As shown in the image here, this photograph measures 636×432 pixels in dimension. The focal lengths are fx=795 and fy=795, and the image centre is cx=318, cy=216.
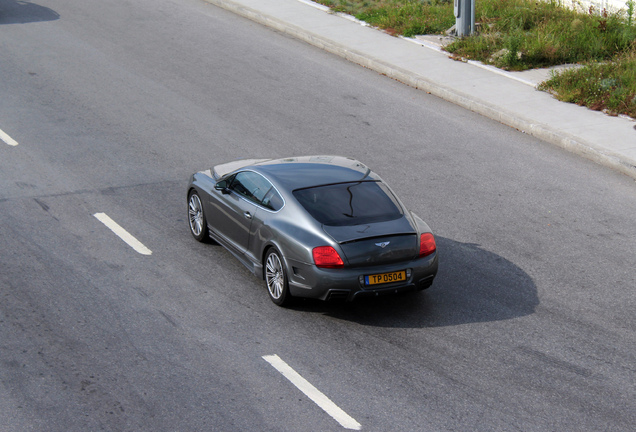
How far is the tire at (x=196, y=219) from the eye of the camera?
1023 cm

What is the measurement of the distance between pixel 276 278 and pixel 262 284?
613mm

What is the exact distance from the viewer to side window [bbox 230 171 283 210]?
352 inches

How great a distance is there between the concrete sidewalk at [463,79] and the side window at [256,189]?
6.68m

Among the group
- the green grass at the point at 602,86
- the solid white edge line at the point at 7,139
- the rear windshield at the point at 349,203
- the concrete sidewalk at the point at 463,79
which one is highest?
the green grass at the point at 602,86

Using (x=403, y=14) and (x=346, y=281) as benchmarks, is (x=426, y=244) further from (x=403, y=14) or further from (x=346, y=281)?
(x=403, y=14)

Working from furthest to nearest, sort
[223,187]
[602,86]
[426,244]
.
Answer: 1. [602,86]
2. [223,187]
3. [426,244]

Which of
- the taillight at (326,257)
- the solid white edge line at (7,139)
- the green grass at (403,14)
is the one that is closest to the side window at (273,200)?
the taillight at (326,257)

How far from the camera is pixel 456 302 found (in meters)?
8.90

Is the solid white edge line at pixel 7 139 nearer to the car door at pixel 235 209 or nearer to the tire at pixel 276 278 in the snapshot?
the car door at pixel 235 209

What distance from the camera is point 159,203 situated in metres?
11.5

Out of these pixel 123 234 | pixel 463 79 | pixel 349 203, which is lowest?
pixel 123 234

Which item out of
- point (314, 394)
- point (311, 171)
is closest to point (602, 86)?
point (311, 171)

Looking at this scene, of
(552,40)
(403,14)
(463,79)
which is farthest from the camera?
(403,14)

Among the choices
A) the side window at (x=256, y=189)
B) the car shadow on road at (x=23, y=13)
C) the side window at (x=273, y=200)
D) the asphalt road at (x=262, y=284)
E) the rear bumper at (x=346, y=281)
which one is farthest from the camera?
the car shadow on road at (x=23, y=13)
